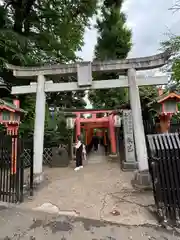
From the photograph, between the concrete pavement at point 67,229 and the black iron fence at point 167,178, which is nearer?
the concrete pavement at point 67,229

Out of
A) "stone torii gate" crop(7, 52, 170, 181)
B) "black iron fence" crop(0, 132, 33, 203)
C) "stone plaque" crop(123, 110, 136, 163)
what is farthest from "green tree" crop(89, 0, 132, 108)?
"black iron fence" crop(0, 132, 33, 203)

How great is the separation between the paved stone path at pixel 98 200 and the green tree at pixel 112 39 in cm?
1217

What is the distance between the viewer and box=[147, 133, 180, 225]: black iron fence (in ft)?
11.4

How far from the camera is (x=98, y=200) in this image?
15.1ft

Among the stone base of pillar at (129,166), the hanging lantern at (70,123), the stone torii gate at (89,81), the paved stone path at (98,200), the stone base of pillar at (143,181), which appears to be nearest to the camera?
the paved stone path at (98,200)

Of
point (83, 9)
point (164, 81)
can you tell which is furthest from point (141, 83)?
point (83, 9)

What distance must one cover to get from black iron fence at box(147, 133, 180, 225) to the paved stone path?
1.20 feet

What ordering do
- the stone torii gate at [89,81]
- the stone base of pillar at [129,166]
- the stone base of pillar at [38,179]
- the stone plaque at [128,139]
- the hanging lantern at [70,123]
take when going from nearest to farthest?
1. the stone base of pillar at [38,179]
2. the stone torii gate at [89,81]
3. the stone base of pillar at [129,166]
4. the stone plaque at [128,139]
5. the hanging lantern at [70,123]

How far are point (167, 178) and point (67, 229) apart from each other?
7.15 feet

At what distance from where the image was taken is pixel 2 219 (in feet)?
11.6

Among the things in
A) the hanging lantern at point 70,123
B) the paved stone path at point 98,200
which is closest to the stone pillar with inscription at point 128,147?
the paved stone path at point 98,200

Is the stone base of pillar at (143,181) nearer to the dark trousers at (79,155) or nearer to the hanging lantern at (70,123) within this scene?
the dark trousers at (79,155)

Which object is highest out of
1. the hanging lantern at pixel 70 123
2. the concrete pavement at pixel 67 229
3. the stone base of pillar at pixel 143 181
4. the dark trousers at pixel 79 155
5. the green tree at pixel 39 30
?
the green tree at pixel 39 30

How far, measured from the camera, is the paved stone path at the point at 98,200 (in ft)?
12.4
